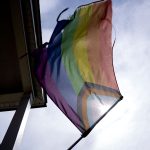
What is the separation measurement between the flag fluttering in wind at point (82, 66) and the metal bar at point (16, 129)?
1.21 meters

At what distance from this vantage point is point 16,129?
645 cm

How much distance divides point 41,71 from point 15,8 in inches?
77.9

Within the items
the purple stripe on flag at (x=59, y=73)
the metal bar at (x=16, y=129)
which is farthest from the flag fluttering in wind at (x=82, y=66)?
the metal bar at (x=16, y=129)

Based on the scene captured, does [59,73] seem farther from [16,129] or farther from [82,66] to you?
[16,129]

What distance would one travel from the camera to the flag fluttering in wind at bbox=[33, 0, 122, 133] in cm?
556

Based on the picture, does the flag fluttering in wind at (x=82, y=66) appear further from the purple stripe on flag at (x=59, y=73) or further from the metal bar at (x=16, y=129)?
the metal bar at (x=16, y=129)

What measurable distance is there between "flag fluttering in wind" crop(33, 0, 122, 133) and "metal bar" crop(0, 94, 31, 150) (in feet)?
3.98

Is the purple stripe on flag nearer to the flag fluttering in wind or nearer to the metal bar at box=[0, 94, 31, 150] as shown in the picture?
the flag fluttering in wind

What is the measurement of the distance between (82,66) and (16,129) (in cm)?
170

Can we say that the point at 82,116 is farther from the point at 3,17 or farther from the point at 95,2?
the point at 3,17

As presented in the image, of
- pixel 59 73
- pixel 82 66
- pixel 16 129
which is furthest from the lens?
pixel 16 129

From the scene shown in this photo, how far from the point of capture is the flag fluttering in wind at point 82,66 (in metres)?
5.56

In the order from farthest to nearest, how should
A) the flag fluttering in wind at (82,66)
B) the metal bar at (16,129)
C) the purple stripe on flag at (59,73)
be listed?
the metal bar at (16,129)
the purple stripe on flag at (59,73)
the flag fluttering in wind at (82,66)

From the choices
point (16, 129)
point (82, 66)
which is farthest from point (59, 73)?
Result: point (16, 129)
